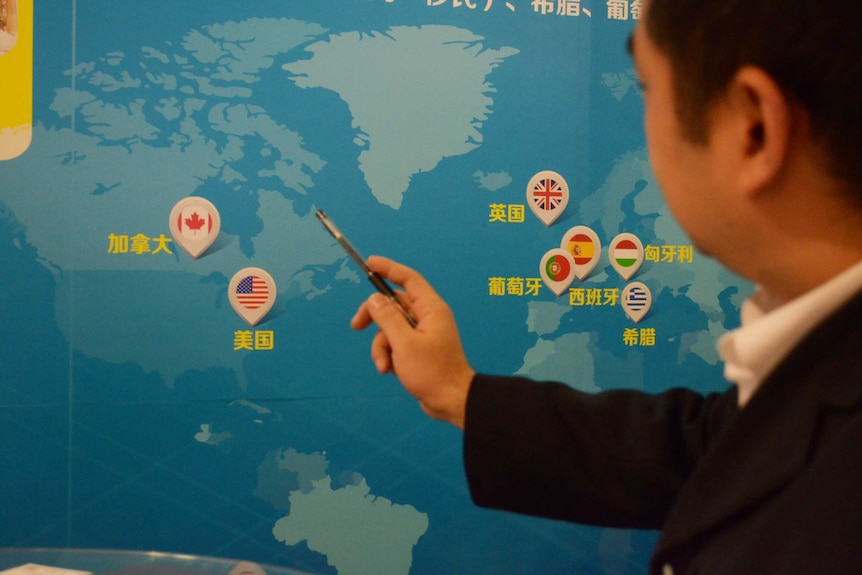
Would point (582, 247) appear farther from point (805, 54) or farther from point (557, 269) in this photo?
point (805, 54)

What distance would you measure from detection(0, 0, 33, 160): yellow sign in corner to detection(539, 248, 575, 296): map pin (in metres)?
1.47

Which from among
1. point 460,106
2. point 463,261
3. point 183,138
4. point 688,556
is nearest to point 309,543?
point 463,261

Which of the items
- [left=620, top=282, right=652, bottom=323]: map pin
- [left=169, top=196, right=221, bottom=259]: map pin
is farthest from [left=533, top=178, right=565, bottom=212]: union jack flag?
[left=169, top=196, right=221, bottom=259]: map pin

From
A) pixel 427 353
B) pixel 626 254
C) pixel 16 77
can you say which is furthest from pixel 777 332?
pixel 16 77

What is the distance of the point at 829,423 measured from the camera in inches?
21.8

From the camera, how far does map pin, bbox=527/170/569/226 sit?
7.81ft

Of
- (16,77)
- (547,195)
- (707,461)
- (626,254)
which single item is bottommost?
(707,461)

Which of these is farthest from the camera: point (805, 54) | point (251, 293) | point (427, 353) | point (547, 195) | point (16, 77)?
point (547, 195)

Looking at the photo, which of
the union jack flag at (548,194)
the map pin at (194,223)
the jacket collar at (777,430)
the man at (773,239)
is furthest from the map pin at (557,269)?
the jacket collar at (777,430)

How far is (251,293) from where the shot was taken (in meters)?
2.20

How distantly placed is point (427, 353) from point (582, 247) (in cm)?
158

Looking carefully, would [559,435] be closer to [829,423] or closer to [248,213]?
[829,423]

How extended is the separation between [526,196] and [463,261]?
0.28m

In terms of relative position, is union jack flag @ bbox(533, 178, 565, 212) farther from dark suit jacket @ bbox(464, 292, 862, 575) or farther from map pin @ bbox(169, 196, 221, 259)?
dark suit jacket @ bbox(464, 292, 862, 575)
